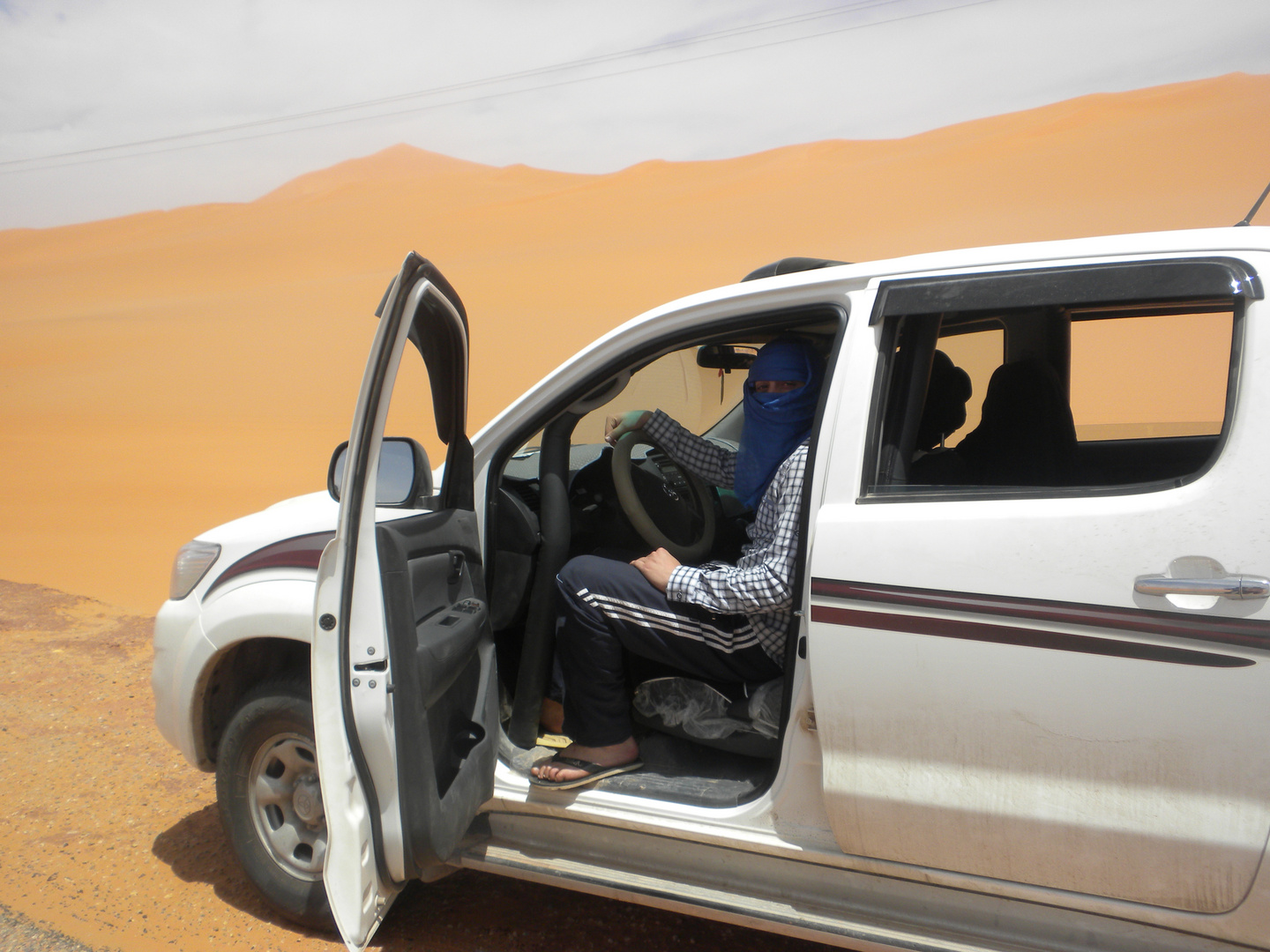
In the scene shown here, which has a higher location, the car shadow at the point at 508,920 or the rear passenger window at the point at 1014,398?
the rear passenger window at the point at 1014,398

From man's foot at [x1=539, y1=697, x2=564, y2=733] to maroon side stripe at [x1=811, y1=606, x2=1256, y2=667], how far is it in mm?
1209

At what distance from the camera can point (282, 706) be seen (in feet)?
8.86

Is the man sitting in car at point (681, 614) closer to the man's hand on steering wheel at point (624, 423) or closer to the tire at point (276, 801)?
the man's hand on steering wheel at point (624, 423)

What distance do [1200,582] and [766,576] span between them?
3.22 ft

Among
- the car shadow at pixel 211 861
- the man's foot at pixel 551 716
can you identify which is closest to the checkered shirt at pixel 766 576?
the man's foot at pixel 551 716

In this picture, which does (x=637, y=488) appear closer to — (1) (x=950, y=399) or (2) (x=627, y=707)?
(2) (x=627, y=707)

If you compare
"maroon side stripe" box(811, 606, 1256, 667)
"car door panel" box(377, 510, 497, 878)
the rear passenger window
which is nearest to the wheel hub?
"car door panel" box(377, 510, 497, 878)

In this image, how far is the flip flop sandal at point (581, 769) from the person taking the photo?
99.0 inches

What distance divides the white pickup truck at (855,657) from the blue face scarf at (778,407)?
17 cm

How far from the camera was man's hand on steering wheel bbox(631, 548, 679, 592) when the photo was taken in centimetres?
253

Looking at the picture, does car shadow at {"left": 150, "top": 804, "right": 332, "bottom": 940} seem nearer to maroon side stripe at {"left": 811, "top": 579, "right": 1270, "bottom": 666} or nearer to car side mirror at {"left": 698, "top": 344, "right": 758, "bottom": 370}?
maroon side stripe at {"left": 811, "top": 579, "right": 1270, "bottom": 666}

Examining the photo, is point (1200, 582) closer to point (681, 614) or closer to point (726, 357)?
point (681, 614)

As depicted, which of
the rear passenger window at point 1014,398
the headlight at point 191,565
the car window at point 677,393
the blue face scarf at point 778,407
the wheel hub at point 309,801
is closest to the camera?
the rear passenger window at point 1014,398

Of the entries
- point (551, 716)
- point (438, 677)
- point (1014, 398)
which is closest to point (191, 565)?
point (438, 677)
